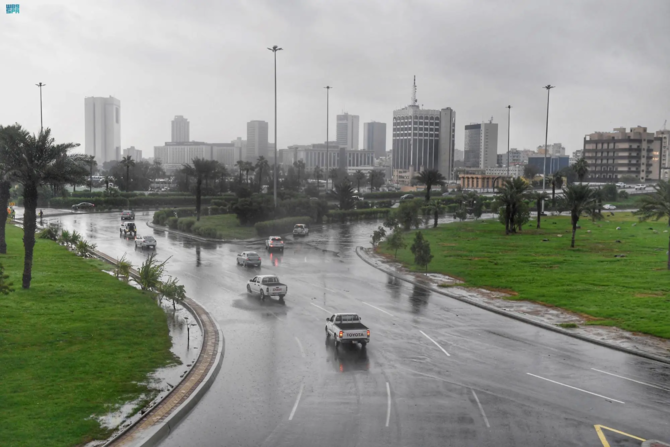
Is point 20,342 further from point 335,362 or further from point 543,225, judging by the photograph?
point 543,225

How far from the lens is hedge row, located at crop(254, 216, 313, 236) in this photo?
2970 inches

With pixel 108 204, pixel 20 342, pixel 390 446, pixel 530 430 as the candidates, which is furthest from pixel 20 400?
pixel 108 204

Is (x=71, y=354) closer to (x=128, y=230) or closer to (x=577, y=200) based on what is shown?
(x=128, y=230)

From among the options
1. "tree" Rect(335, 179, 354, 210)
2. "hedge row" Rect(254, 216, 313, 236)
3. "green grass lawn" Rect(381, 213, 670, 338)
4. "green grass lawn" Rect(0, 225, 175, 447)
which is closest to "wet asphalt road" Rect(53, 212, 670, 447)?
"green grass lawn" Rect(0, 225, 175, 447)

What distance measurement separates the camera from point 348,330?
25875mm

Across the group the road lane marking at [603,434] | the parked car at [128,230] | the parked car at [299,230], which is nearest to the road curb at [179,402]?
the road lane marking at [603,434]

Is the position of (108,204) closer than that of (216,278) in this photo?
No

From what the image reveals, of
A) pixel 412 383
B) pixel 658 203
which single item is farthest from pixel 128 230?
pixel 412 383

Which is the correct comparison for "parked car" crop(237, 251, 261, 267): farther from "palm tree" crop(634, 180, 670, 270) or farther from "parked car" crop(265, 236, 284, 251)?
"palm tree" crop(634, 180, 670, 270)

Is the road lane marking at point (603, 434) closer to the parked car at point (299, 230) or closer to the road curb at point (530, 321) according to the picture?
the road curb at point (530, 321)

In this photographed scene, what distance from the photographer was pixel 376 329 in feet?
97.7

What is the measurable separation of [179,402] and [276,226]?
5859cm

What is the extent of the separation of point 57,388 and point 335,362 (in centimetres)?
997

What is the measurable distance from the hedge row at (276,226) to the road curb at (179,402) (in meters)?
47.1
